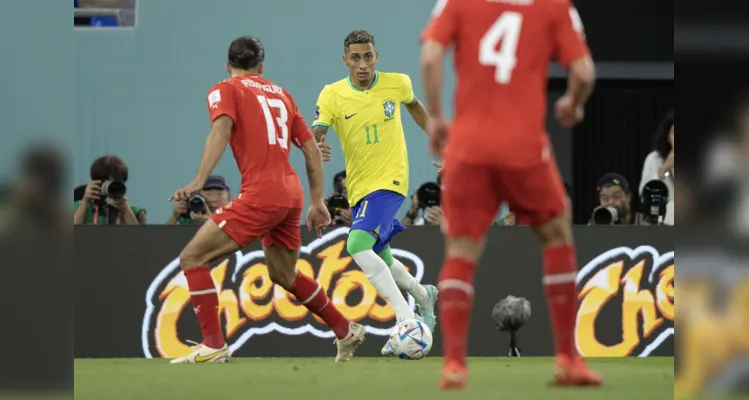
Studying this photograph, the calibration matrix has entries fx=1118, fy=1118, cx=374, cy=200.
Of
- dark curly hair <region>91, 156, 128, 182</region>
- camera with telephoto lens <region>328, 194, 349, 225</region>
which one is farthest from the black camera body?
camera with telephoto lens <region>328, 194, 349, 225</region>

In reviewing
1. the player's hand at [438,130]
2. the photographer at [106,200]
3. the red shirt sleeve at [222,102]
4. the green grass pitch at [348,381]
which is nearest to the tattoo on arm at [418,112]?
the red shirt sleeve at [222,102]

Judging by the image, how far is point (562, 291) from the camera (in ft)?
16.2

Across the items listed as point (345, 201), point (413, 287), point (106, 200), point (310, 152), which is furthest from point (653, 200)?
point (106, 200)

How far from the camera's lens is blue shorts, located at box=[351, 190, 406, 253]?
7879mm

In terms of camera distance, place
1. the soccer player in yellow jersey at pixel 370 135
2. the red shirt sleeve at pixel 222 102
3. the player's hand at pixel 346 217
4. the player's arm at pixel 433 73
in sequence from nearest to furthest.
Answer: the player's arm at pixel 433 73 < the red shirt sleeve at pixel 222 102 < the soccer player in yellow jersey at pixel 370 135 < the player's hand at pixel 346 217

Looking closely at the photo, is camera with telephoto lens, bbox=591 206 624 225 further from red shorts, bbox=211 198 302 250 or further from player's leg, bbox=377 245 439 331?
red shorts, bbox=211 198 302 250

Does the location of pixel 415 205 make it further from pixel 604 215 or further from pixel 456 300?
pixel 456 300

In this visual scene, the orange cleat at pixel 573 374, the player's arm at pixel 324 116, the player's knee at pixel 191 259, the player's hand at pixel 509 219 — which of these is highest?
the player's arm at pixel 324 116

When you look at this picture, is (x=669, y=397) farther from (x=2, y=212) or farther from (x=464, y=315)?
(x=2, y=212)

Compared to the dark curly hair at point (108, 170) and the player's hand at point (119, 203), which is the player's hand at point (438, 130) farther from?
the dark curly hair at point (108, 170)

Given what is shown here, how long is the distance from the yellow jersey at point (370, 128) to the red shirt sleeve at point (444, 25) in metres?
3.30

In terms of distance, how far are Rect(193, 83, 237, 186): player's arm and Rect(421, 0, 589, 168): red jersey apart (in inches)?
100

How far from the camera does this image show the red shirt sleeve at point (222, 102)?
7.07 meters

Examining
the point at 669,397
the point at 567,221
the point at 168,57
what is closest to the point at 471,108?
the point at 567,221
